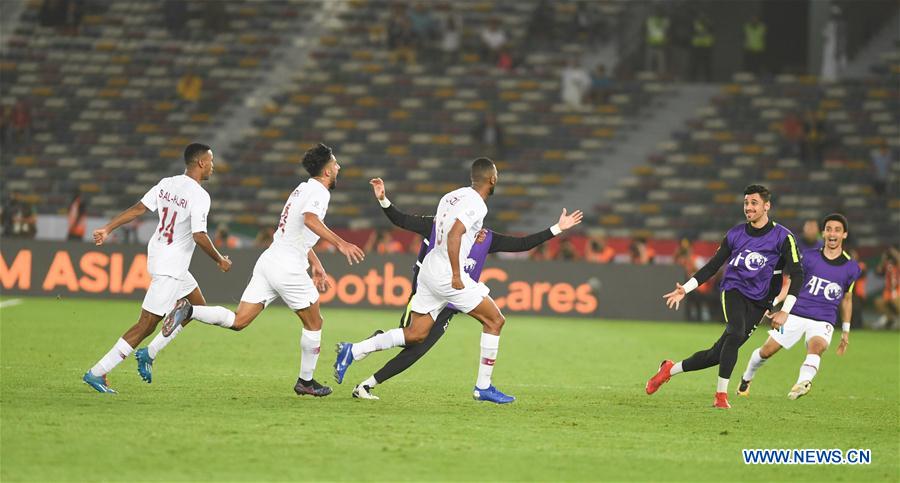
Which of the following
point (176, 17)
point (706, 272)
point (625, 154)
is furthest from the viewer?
point (176, 17)

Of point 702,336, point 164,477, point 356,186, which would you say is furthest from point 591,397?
point 356,186

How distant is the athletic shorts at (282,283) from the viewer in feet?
37.1

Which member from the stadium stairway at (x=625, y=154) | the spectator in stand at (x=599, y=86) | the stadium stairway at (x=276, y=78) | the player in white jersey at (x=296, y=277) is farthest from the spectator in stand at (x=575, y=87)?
the player in white jersey at (x=296, y=277)

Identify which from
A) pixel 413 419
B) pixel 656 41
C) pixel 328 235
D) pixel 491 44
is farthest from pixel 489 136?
pixel 413 419

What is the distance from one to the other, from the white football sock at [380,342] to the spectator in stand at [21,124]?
26.8 meters

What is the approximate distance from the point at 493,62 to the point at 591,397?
2512 centimetres

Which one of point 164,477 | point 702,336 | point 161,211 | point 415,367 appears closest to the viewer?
point 164,477

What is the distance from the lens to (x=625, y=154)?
3441 centimetres

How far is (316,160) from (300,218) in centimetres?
56

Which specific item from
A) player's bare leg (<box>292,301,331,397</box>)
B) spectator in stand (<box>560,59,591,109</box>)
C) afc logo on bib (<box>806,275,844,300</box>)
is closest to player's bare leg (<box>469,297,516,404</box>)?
player's bare leg (<box>292,301,331,397</box>)

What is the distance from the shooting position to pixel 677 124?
35219 millimetres

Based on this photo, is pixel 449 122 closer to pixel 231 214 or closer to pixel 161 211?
pixel 231 214

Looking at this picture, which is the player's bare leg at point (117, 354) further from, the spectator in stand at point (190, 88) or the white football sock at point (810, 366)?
the spectator in stand at point (190, 88)

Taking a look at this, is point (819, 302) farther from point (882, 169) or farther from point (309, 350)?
point (882, 169)
